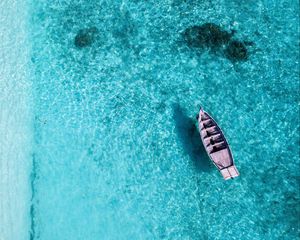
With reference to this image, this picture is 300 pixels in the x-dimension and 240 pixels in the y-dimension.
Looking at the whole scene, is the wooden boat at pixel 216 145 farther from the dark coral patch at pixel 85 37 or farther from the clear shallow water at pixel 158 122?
the dark coral patch at pixel 85 37

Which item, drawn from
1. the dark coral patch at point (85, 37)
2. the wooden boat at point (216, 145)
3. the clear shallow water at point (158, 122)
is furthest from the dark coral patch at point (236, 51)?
the dark coral patch at point (85, 37)

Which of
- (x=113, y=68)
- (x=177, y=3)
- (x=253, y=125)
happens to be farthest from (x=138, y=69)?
(x=253, y=125)

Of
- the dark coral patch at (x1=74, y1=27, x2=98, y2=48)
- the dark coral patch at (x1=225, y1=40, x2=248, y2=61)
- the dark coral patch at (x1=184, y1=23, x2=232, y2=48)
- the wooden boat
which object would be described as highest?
the dark coral patch at (x1=74, y1=27, x2=98, y2=48)

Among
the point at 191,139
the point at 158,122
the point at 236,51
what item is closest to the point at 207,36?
the point at 236,51

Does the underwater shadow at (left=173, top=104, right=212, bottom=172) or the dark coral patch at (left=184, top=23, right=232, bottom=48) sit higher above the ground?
the dark coral patch at (left=184, top=23, right=232, bottom=48)

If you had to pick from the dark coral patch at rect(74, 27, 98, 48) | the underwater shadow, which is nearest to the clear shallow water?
the underwater shadow

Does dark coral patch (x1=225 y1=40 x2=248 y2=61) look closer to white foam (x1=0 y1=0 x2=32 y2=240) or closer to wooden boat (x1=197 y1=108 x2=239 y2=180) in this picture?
wooden boat (x1=197 y1=108 x2=239 y2=180)
